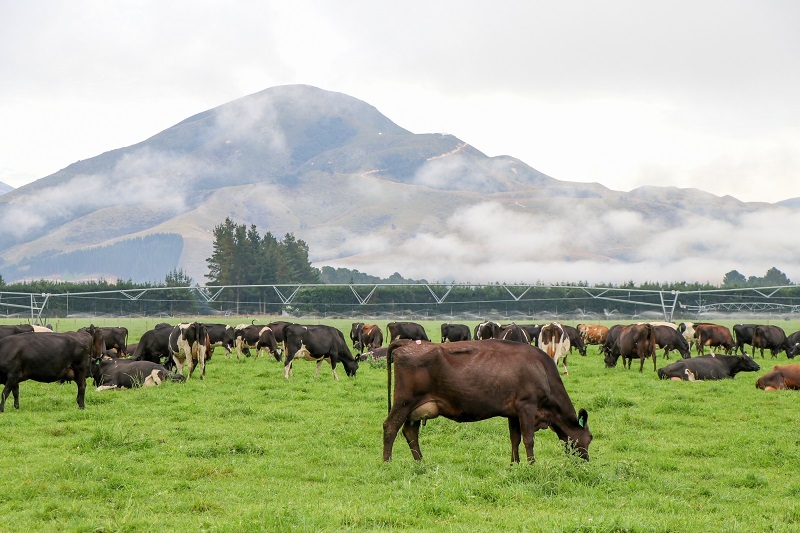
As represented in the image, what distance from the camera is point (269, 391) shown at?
67.3ft

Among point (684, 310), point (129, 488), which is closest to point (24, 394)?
point (129, 488)

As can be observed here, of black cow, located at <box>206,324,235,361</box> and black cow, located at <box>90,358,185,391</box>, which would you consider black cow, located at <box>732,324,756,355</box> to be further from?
black cow, located at <box>90,358,185,391</box>

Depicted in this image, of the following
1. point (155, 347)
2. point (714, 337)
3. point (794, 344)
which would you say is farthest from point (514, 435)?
point (794, 344)

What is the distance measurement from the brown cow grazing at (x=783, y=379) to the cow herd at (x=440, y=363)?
0.08 ft

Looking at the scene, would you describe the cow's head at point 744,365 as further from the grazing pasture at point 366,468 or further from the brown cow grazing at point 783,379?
the grazing pasture at point 366,468

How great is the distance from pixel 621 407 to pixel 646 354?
1036cm

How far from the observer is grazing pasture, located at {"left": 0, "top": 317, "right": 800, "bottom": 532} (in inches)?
347

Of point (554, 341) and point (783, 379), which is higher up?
point (554, 341)

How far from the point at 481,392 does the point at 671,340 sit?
71.6ft

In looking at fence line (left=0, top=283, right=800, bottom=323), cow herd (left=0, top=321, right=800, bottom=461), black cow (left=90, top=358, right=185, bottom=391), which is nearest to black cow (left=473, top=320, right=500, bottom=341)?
cow herd (left=0, top=321, right=800, bottom=461)

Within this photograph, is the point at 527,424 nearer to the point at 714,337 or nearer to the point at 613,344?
the point at 613,344

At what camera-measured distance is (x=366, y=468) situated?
11547 mm

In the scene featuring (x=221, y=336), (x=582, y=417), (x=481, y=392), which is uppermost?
(x=481, y=392)

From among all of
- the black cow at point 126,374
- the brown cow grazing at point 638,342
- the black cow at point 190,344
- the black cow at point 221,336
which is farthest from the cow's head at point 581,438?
the black cow at point 221,336
